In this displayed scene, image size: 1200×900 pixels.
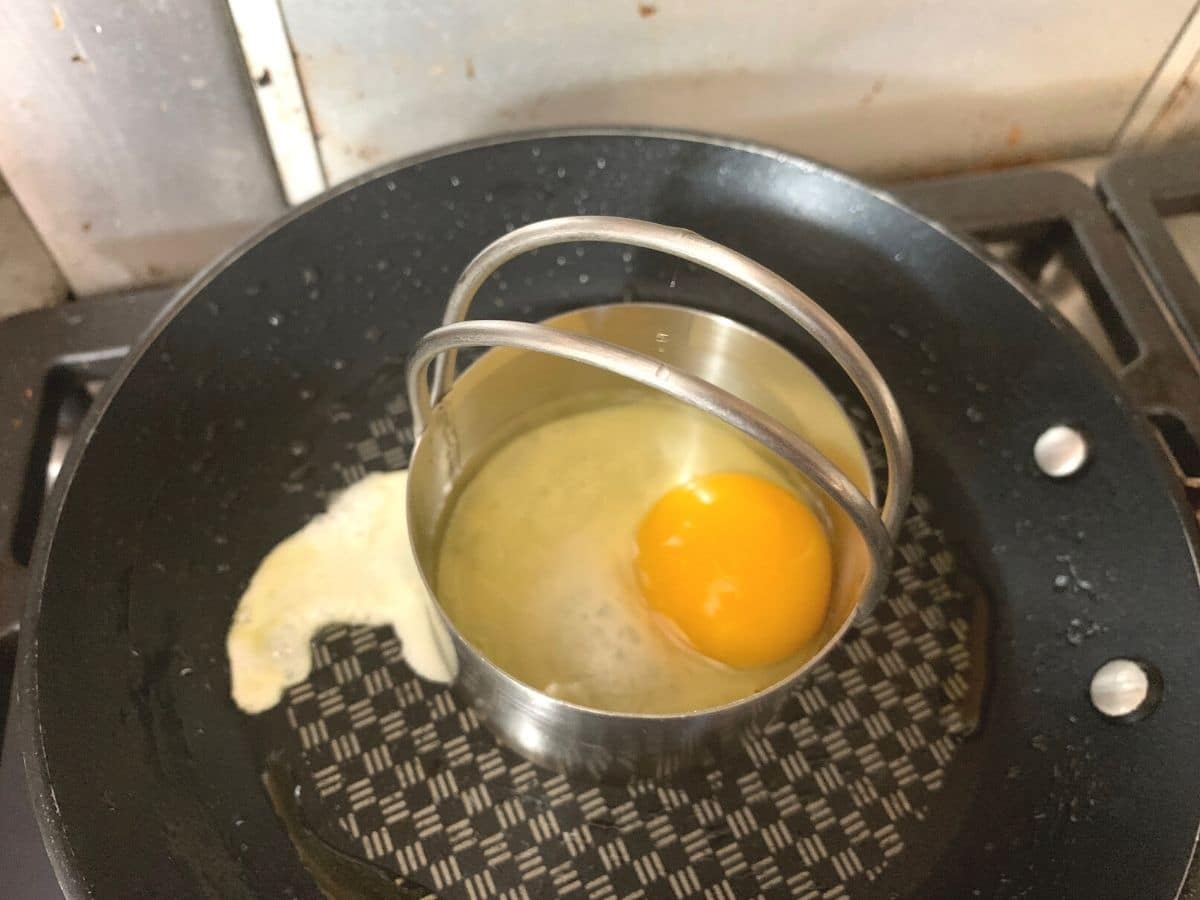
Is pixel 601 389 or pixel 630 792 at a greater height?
pixel 601 389

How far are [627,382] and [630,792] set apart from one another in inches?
12.9

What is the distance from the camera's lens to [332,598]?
71 centimetres

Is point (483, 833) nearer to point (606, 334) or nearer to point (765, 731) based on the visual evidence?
point (765, 731)

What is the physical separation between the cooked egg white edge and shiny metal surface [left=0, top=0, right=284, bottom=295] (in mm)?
285

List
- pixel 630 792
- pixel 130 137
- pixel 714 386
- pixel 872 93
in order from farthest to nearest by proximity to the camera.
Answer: pixel 872 93 < pixel 130 137 < pixel 630 792 < pixel 714 386

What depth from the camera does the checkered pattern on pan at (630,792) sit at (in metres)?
0.62

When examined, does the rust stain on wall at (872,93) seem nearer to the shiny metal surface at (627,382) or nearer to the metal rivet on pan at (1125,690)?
the shiny metal surface at (627,382)

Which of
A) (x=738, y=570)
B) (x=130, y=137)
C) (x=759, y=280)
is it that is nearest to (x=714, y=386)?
(x=759, y=280)

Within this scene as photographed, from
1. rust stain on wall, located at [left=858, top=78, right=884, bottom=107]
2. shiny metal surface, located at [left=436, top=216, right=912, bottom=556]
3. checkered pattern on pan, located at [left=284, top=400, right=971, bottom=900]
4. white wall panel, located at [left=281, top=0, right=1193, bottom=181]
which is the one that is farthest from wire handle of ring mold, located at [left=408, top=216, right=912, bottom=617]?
rust stain on wall, located at [left=858, top=78, right=884, bottom=107]

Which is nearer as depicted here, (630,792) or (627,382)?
(630,792)

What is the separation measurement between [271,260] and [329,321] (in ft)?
0.23

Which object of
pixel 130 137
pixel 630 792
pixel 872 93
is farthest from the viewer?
pixel 872 93

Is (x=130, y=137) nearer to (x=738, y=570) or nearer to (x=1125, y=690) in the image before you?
(x=738, y=570)

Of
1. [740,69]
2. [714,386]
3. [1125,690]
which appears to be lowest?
[1125,690]
